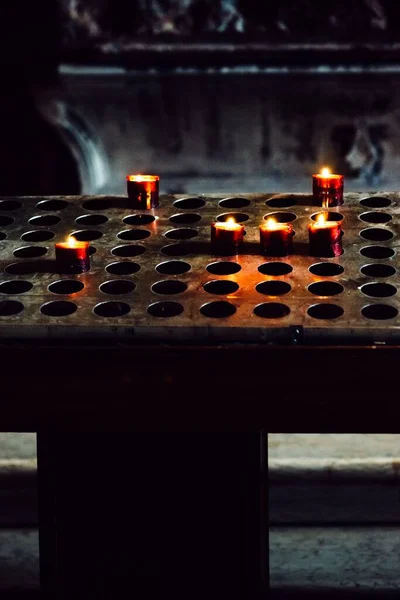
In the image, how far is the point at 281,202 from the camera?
2248 millimetres

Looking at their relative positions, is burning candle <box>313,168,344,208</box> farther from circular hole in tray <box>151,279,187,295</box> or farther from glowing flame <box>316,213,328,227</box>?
circular hole in tray <box>151,279,187,295</box>

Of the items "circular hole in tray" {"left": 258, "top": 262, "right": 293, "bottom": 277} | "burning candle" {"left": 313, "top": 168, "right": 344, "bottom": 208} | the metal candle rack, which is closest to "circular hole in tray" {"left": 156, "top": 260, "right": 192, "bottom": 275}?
the metal candle rack

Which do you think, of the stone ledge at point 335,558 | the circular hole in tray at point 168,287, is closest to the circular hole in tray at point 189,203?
the circular hole in tray at point 168,287

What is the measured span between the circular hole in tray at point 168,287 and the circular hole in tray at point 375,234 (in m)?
0.44

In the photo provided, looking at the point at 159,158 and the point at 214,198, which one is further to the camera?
the point at 159,158

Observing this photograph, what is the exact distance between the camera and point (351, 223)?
80.5 inches

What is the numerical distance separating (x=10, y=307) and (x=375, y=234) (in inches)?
30.6

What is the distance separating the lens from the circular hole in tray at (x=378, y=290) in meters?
1.72

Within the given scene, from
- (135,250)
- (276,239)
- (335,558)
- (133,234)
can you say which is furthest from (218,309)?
(335,558)

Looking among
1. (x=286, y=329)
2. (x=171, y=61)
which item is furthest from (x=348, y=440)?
(x=171, y=61)

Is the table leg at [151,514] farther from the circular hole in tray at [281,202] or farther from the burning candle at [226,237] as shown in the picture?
the circular hole in tray at [281,202]

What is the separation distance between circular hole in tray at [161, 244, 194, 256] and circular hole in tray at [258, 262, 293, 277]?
0.17 metres

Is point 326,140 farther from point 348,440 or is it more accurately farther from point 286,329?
point 286,329

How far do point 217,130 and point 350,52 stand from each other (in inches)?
26.1
